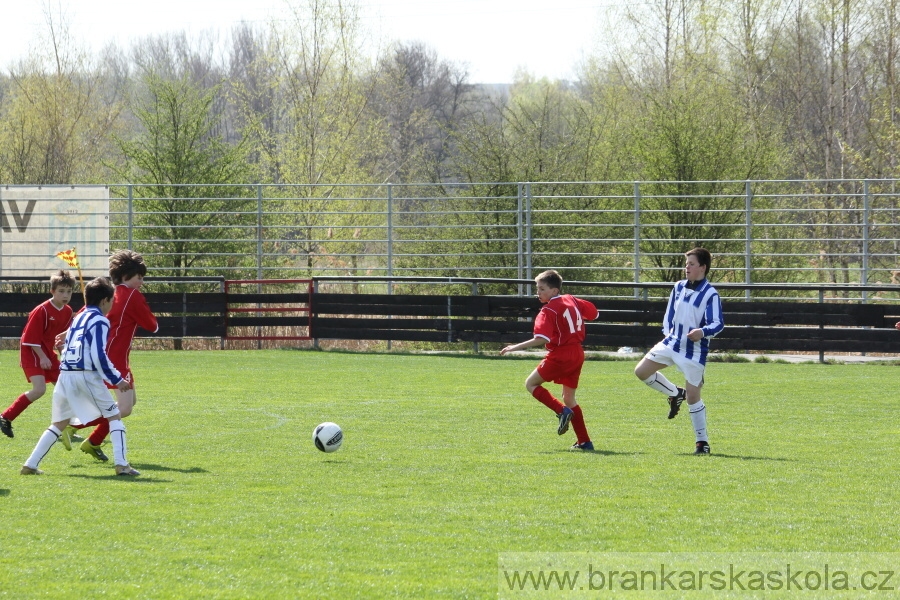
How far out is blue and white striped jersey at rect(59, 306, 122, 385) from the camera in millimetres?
8266

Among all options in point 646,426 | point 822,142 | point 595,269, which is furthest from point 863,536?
point 822,142

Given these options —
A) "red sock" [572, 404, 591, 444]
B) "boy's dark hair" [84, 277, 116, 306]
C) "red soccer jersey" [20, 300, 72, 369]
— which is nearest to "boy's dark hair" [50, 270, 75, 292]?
"red soccer jersey" [20, 300, 72, 369]

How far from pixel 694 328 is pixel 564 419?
1.36 metres

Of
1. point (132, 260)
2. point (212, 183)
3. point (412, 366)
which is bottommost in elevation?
point (412, 366)

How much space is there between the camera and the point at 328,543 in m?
6.15

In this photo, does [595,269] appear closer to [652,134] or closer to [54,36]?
[652,134]

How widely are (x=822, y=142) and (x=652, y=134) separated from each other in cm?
1643

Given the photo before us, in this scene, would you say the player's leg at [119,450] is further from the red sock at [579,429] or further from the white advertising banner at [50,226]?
the white advertising banner at [50,226]

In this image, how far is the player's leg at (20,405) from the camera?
1005cm

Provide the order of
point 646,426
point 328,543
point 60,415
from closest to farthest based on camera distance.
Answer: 1. point 328,543
2. point 60,415
3. point 646,426

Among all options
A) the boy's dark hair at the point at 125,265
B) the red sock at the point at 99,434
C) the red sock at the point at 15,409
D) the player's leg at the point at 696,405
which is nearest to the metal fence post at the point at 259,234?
the red sock at the point at 15,409

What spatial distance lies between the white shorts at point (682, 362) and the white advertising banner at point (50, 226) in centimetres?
1823

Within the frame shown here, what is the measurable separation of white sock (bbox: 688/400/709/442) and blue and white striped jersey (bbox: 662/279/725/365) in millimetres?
398

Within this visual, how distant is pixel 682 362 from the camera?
9828 mm
